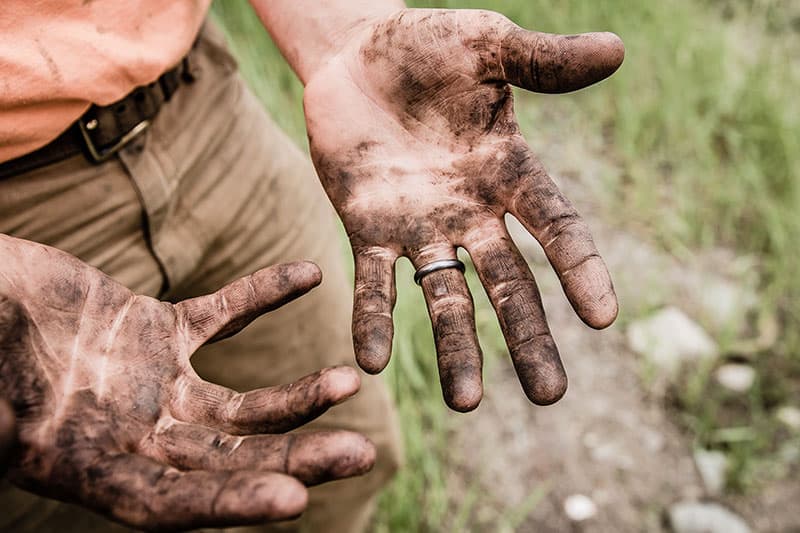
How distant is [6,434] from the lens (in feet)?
2.02

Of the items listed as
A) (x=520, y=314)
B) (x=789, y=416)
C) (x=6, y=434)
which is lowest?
(x=789, y=416)

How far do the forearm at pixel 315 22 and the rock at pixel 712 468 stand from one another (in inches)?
50.6

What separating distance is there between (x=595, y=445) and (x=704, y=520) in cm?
29

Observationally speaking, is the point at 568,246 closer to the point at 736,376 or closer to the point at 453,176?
the point at 453,176

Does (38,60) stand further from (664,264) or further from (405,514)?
(664,264)

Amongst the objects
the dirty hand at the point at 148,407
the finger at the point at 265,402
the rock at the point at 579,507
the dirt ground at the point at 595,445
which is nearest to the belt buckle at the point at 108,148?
the dirty hand at the point at 148,407

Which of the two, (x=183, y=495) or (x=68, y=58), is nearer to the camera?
(x=183, y=495)

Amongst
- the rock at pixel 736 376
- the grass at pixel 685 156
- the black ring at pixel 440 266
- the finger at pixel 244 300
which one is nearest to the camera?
the finger at pixel 244 300

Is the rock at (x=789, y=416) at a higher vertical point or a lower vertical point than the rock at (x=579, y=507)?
lower

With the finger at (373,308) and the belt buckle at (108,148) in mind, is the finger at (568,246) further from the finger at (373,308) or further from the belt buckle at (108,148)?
the belt buckle at (108,148)

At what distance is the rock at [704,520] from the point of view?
1580 millimetres

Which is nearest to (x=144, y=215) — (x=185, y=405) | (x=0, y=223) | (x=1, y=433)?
(x=0, y=223)

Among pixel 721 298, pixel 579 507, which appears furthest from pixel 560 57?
pixel 721 298

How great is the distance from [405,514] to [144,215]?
889 mm
